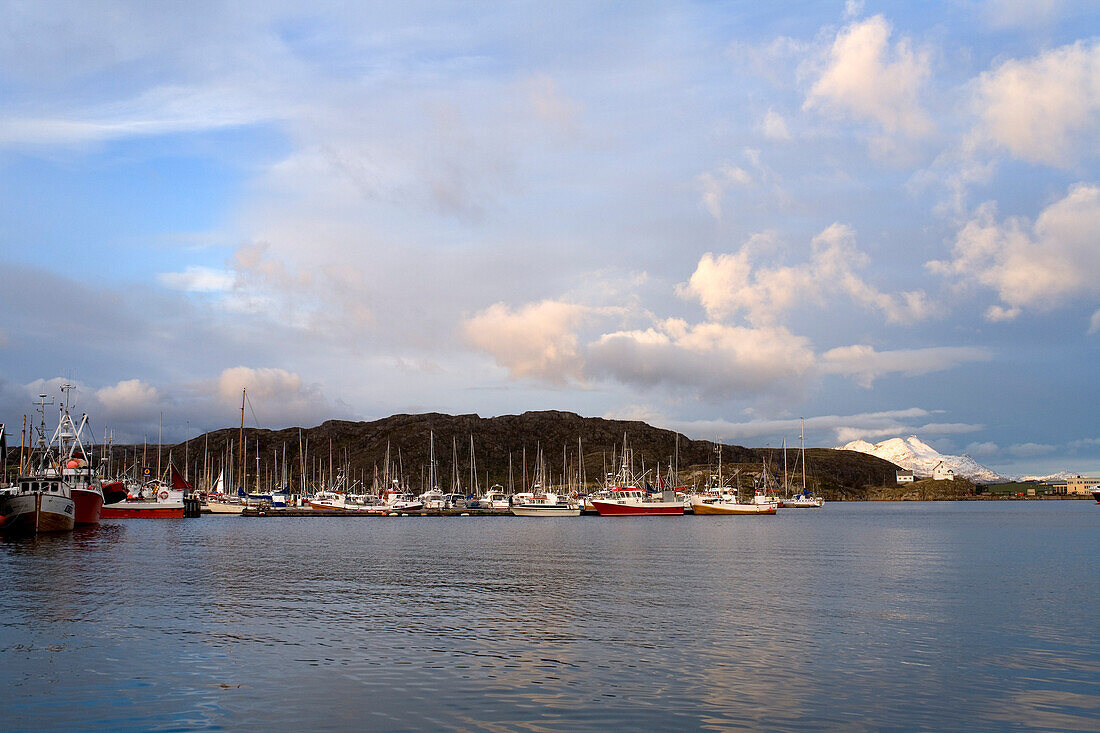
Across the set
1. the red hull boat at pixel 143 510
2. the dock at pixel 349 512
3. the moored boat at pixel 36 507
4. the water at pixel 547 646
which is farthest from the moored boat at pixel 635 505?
the water at pixel 547 646

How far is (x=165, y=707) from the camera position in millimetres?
22031

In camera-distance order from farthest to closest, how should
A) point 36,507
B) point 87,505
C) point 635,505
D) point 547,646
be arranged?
1. point 635,505
2. point 87,505
3. point 36,507
4. point 547,646

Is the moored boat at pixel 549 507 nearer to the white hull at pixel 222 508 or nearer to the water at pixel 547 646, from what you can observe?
the white hull at pixel 222 508

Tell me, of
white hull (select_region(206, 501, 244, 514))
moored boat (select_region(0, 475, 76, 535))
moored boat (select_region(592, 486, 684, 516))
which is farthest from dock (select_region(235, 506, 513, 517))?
moored boat (select_region(0, 475, 76, 535))

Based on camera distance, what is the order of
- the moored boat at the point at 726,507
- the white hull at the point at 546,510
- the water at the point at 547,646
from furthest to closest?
1. the moored boat at the point at 726,507
2. the white hull at the point at 546,510
3. the water at the point at 547,646

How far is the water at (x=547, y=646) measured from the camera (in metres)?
21.8

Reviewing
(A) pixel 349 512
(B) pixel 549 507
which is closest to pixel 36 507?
(A) pixel 349 512

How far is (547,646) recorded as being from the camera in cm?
3078

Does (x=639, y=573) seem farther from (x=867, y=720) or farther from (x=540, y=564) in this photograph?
(x=867, y=720)

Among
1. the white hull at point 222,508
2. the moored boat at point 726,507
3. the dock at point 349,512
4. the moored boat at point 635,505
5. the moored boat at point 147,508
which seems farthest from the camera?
the moored boat at point 726,507

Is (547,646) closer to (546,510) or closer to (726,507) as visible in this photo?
(546,510)

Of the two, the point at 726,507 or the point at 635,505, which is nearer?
the point at 635,505

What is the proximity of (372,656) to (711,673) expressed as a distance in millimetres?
11204

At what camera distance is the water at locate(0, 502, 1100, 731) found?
857 inches
